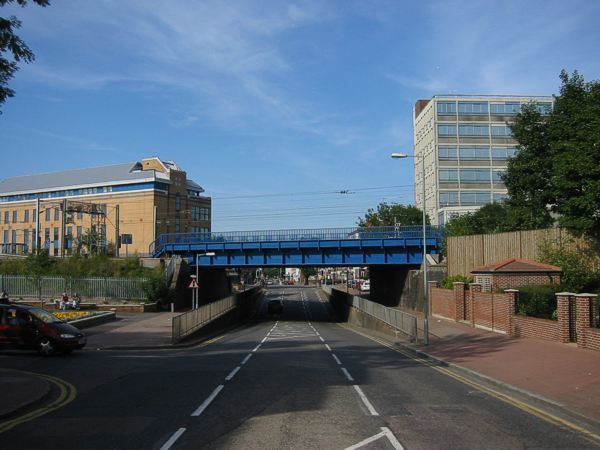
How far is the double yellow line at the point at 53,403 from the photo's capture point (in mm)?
9828

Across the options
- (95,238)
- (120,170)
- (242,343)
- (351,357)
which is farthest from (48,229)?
(351,357)

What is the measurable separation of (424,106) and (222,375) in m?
96.3

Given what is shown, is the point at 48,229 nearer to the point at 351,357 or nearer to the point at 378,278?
the point at 378,278

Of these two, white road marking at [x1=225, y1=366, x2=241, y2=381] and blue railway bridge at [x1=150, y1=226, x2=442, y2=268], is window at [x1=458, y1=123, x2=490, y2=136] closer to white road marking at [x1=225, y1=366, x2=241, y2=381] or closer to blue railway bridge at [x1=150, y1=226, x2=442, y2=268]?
blue railway bridge at [x1=150, y1=226, x2=442, y2=268]

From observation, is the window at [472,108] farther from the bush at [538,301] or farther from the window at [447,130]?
the bush at [538,301]

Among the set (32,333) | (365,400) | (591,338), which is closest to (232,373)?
(365,400)

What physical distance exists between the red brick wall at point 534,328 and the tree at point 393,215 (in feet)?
209

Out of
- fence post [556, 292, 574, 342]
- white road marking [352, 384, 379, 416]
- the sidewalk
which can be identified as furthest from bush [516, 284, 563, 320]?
white road marking [352, 384, 379, 416]

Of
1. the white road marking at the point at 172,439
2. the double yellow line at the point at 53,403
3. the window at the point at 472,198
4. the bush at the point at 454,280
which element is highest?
the window at the point at 472,198

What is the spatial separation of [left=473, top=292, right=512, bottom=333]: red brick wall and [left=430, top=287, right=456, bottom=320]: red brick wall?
165 inches

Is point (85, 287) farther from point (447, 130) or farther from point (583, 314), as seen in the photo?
point (447, 130)

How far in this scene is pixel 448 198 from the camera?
92.1m

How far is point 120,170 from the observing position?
349ft

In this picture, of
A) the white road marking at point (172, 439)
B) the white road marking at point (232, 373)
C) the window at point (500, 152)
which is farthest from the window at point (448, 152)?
the white road marking at point (172, 439)
